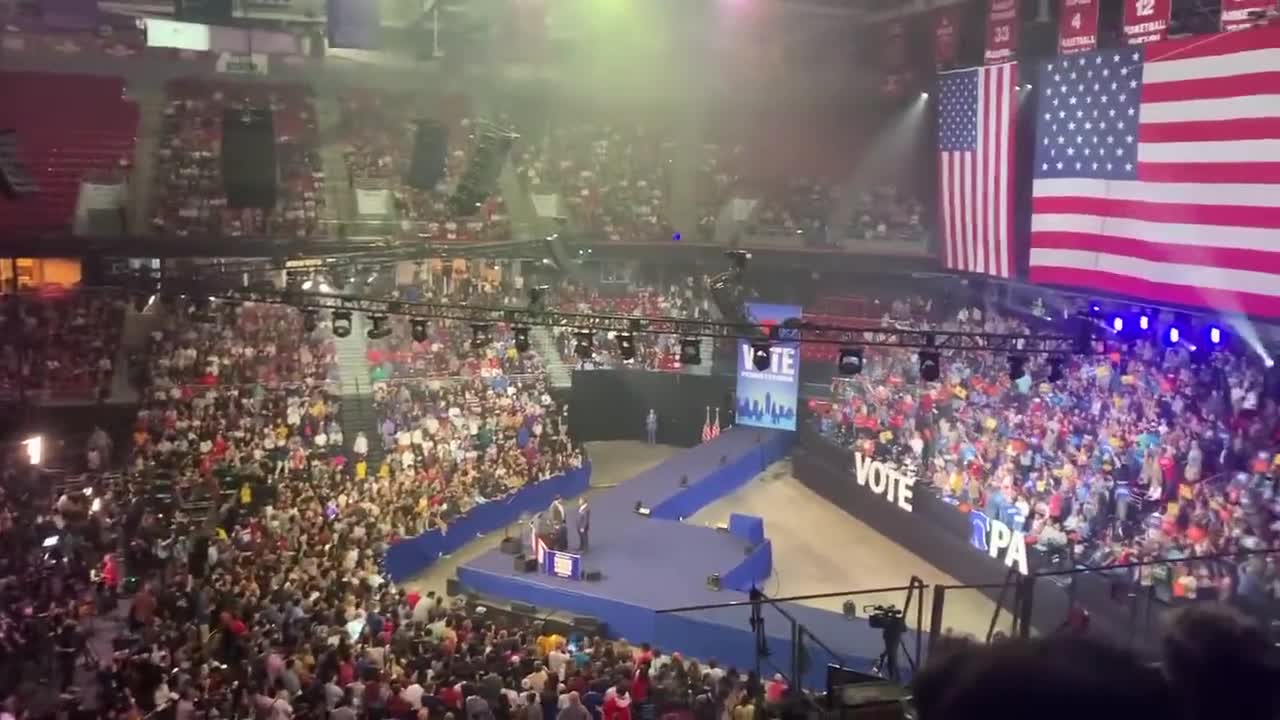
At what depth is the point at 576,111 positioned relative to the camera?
91.1 feet

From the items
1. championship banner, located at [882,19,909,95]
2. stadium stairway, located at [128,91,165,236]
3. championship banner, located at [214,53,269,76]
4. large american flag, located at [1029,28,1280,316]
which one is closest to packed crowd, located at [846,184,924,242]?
championship banner, located at [882,19,909,95]

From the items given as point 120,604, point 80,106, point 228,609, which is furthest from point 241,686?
point 80,106

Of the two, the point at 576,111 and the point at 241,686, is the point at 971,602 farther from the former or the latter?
the point at 576,111

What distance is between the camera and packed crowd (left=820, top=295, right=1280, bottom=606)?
13.2m

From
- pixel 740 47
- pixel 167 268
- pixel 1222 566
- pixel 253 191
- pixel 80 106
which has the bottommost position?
pixel 1222 566

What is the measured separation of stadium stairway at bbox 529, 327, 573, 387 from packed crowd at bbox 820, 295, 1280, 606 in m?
7.59

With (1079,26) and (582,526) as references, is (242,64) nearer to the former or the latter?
(582,526)

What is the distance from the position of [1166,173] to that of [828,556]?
7.63 meters

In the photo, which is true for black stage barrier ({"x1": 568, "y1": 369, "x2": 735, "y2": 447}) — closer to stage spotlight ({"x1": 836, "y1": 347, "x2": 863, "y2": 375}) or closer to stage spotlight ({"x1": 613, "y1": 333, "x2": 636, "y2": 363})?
stage spotlight ({"x1": 836, "y1": 347, "x2": 863, "y2": 375})

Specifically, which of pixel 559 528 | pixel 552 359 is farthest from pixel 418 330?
pixel 552 359

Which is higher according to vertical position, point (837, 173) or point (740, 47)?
point (740, 47)

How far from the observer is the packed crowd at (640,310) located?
2542cm

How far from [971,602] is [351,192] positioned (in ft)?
51.7

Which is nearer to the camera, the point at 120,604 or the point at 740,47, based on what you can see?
the point at 120,604
